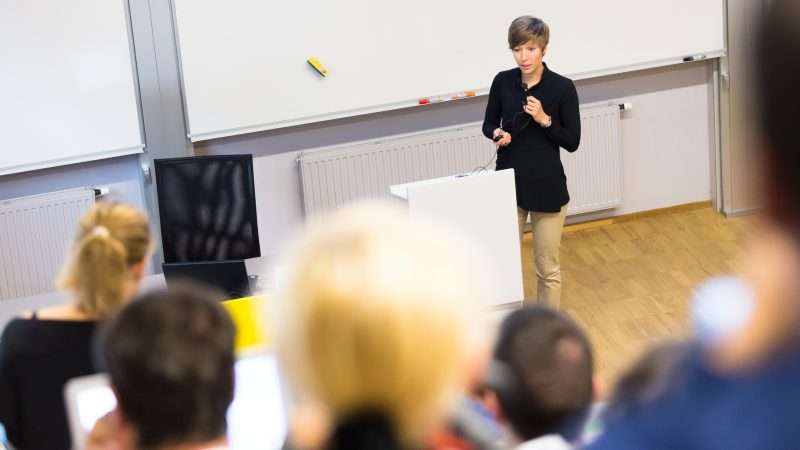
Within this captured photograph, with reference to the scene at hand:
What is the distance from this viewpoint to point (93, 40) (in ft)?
17.3

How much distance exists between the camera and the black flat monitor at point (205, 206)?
176 inches

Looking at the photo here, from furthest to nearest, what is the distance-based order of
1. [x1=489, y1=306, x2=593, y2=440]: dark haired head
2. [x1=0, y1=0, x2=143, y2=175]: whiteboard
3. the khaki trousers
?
1. [x1=0, y1=0, x2=143, y2=175]: whiteboard
2. the khaki trousers
3. [x1=489, y1=306, x2=593, y2=440]: dark haired head

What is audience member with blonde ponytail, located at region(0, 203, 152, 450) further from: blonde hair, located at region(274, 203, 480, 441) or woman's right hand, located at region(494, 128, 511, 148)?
woman's right hand, located at region(494, 128, 511, 148)

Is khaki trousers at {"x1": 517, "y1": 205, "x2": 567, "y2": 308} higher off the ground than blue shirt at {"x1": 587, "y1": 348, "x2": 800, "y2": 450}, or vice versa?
blue shirt at {"x1": 587, "y1": 348, "x2": 800, "y2": 450}

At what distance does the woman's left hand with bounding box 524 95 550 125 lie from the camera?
4488 millimetres

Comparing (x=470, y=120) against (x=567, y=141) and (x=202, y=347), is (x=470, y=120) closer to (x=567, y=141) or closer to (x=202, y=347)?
(x=567, y=141)

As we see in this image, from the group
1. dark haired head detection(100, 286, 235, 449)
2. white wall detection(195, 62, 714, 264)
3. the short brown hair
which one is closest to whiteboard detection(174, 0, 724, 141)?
white wall detection(195, 62, 714, 264)

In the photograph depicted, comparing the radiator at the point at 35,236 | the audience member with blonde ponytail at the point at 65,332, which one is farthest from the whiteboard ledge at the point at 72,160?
the audience member with blonde ponytail at the point at 65,332

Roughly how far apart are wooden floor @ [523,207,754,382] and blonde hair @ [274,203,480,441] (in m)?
3.89

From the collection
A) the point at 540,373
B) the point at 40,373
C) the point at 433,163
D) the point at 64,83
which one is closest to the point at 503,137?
the point at 433,163

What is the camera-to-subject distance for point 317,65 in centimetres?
555

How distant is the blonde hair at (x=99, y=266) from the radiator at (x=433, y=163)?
11.7 ft

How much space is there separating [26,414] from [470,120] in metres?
4.16

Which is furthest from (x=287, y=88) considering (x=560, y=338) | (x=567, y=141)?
(x=560, y=338)
